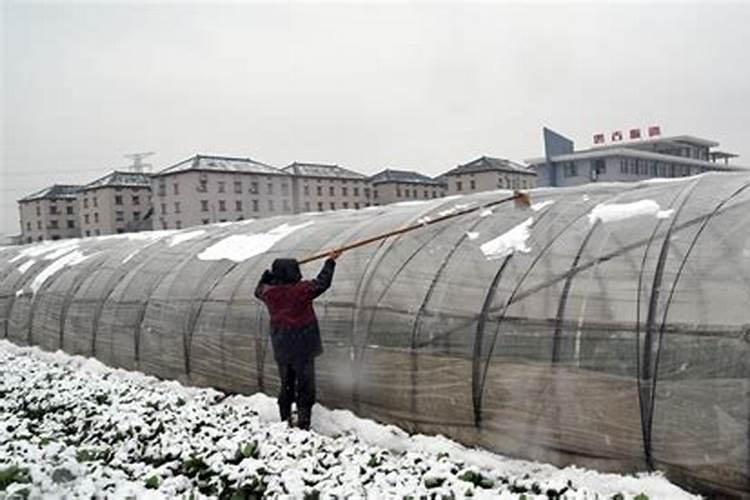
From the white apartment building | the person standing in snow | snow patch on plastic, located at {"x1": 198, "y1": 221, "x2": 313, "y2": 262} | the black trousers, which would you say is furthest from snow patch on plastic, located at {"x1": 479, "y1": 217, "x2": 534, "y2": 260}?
the white apartment building

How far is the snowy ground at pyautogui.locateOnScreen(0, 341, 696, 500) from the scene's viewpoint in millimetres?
5145

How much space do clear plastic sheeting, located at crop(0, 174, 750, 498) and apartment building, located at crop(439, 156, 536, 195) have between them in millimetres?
44683

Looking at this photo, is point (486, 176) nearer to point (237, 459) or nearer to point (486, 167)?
point (486, 167)

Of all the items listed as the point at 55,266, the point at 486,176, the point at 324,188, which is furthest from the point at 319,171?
the point at 55,266

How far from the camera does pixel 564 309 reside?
228 inches

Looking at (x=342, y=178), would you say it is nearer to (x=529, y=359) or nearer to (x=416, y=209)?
(x=416, y=209)

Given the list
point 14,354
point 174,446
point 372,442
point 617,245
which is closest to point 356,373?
point 372,442

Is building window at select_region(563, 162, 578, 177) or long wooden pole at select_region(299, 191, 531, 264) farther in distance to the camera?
building window at select_region(563, 162, 578, 177)

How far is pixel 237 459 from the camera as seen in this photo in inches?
239

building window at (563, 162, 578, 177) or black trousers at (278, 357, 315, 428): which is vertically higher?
building window at (563, 162, 578, 177)

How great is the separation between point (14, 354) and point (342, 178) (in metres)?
43.3

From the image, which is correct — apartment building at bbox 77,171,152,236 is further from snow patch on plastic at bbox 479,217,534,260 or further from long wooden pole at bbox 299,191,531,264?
snow patch on plastic at bbox 479,217,534,260

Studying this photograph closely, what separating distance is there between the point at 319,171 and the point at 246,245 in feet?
144

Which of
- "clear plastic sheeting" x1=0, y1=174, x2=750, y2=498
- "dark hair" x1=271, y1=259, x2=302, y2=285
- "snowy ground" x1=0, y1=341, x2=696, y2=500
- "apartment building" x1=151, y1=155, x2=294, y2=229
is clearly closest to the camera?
"clear plastic sheeting" x1=0, y1=174, x2=750, y2=498
